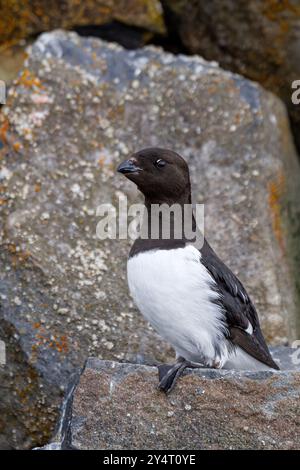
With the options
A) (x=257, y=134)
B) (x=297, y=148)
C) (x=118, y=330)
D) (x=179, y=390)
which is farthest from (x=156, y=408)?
(x=297, y=148)

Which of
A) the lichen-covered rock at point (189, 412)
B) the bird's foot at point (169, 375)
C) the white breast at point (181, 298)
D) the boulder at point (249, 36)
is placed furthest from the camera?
the boulder at point (249, 36)

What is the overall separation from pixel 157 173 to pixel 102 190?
1.50 m

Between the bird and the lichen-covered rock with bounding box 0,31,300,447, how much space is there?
0.99 m

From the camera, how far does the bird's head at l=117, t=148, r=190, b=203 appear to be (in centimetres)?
555

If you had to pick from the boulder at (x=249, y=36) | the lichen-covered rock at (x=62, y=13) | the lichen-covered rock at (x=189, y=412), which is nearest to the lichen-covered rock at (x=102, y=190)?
the boulder at (x=249, y=36)

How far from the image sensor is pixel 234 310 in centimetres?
546

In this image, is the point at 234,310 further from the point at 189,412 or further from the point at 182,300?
the point at 189,412

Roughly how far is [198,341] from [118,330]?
114 cm

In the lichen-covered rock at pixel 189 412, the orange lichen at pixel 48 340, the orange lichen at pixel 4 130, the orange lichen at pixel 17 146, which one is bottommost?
the lichen-covered rock at pixel 189 412

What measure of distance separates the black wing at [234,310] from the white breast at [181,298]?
0.19 feet

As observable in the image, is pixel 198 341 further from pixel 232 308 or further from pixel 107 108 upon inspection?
pixel 107 108

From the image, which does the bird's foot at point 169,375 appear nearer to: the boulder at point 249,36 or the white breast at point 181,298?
the white breast at point 181,298

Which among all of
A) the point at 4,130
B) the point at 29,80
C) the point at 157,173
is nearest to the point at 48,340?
the point at 157,173

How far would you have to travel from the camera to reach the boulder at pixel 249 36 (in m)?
7.83
